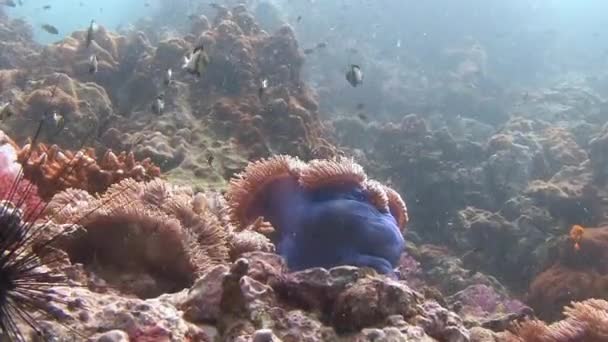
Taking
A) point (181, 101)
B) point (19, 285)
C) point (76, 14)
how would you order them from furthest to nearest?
point (76, 14) < point (181, 101) < point (19, 285)

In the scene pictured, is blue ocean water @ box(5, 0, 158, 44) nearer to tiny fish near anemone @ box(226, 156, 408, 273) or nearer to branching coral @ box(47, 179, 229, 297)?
tiny fish near anemone @ box(226, 156, 408, 273)

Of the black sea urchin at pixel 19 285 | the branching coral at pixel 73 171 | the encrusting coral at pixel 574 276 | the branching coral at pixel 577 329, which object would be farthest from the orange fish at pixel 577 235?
the black sea urchin at pixel 19 285

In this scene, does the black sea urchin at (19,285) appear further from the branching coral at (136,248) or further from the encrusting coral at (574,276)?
the encrusting coral at (574,276)

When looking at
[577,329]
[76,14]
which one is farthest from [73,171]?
[76,14]

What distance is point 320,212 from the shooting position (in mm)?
3889

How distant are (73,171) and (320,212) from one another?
90.9 inches

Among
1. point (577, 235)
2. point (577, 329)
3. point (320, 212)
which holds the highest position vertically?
point (577, 235)

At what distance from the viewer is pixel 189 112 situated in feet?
32.3

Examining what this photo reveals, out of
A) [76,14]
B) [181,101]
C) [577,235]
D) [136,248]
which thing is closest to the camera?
[136,248]

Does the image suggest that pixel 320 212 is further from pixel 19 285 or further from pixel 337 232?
pixel 19 285

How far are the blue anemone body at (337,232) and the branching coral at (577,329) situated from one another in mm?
1042

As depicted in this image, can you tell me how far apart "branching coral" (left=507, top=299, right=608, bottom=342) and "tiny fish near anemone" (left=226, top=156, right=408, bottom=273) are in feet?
3.44

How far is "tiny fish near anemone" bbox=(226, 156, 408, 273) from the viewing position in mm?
3820

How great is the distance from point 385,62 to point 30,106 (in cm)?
2077
